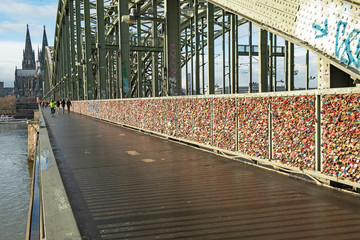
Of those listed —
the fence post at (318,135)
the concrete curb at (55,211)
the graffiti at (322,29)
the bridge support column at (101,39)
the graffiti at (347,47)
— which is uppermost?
the bridge support column at (101,39)

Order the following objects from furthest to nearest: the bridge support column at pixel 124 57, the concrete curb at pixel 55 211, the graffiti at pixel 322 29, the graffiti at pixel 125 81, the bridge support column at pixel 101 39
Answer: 1. the bridge support column at pixel 101 39
2. the graffiti at pixel 125 81
3. the bridge support column at pixel 124 57
4. the graffiti at pixel 322 29
5. the concrete curb at pixel 55 211

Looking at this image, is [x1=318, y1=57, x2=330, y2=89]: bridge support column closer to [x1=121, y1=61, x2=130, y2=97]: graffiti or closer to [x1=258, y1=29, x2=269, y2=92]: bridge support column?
[x1=258, y1=29, x2=269, y2=92]: bridge support column

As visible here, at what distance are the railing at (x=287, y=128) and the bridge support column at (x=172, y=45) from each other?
3.63 metres

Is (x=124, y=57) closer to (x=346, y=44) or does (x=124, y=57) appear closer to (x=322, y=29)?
(x=322, y=29)

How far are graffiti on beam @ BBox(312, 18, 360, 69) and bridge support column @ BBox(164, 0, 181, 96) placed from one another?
902cm

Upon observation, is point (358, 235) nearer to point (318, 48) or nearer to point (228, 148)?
point (318, 48)

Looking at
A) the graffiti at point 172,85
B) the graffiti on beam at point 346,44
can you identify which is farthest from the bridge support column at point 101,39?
the graffiti on beam at point 346,44

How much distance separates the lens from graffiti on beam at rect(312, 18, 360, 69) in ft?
15.0

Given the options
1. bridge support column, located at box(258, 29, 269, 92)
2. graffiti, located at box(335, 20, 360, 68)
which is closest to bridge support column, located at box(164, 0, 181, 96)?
bridge support column, located at box(258, 29, 269, 92)

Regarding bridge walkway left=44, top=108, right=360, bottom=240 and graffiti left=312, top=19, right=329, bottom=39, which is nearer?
bridge walkway left=44, top=108, right=360, bottom=240

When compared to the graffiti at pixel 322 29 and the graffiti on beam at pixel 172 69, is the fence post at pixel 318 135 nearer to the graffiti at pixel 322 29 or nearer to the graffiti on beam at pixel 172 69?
the graffiti at pixel 322 29

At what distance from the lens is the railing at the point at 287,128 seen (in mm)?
4824

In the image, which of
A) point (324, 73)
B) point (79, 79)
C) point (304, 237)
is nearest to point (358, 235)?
point (304, 237)

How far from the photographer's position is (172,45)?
45.1 feet
